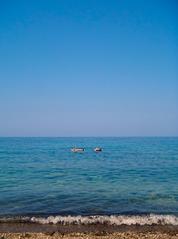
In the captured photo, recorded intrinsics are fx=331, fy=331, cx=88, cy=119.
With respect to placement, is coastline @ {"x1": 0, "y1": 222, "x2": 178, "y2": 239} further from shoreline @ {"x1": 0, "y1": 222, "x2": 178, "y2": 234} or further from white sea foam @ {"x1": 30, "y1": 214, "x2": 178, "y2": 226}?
white sea foam @ {"x1": 30, "y1": 214, "x2": 178, "y2": 226}

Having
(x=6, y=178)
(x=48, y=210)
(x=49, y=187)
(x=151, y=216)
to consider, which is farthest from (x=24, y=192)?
(x=151, y=216)

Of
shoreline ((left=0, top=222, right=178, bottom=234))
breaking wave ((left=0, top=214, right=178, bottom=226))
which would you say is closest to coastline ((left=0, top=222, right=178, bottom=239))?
shoreline ((left=0, top=222, right=178, bottom=234))

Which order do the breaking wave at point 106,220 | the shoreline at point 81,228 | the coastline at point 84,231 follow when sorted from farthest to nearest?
the breaking wave at point 106,220 → the shoreline at point 81,228 → the coastline at point 84,231

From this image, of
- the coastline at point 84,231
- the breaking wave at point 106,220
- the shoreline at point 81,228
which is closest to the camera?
the coastline at point 84,231

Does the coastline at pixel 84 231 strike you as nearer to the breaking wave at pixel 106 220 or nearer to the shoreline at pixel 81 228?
the shoreline at pixel 81 228

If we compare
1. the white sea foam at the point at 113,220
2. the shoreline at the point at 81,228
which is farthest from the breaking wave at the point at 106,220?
the shoreline at the point at 81,228

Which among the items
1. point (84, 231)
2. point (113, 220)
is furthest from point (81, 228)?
point (113, 220)

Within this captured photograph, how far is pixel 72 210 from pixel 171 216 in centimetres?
545

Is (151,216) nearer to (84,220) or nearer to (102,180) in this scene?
(84,220)

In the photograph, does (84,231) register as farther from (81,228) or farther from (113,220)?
(113,220)

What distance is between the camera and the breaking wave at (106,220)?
15773mm

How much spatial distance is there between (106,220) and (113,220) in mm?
352

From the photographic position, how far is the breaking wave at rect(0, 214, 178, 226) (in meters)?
15.8

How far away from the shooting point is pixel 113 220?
16.2 metres
